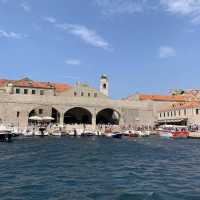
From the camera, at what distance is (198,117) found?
245 ft

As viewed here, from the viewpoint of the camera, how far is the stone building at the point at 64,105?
66.5 metres

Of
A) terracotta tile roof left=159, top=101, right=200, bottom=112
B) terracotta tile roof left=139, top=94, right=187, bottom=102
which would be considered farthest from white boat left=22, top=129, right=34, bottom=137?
terracotta tile roof left=139, top=94, right=187, bottom=102

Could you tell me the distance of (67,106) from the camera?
7106cm

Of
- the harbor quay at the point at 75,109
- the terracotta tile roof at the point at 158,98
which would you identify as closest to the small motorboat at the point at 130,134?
the harbor quay at the point at 75,109

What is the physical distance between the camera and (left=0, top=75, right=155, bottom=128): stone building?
2618 inches

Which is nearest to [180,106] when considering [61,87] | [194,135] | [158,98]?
[158,98]

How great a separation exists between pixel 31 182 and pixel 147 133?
5304 cm

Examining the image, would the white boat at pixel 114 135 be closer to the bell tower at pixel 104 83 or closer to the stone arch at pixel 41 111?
the stone arch at pixel 41 111

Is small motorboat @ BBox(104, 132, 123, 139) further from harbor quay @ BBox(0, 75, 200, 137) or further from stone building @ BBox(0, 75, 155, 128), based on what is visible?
stone building @ BBox(0, 75, 155, 128)

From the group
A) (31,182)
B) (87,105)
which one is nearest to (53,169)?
(31,182)

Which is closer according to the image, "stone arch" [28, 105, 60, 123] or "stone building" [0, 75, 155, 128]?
"stone building" [0, 75, 155, 128]

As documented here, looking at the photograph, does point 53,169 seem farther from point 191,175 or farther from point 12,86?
point 12,86

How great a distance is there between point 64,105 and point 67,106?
2.03 feet

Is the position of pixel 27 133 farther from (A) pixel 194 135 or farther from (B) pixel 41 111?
(A) pixel 194 135
